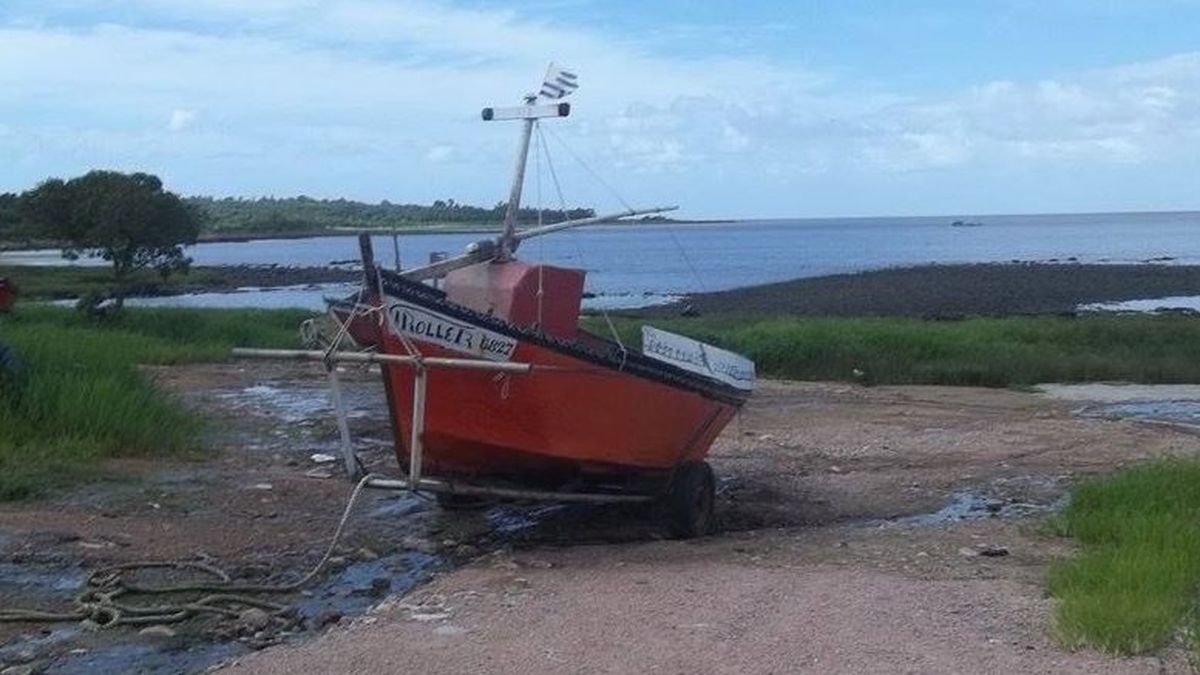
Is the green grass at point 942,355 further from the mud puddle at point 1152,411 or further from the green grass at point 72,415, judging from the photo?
the green grass at point 72,415

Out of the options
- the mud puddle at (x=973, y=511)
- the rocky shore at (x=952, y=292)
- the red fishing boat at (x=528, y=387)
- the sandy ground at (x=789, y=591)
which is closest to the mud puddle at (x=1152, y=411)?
the sandy ground at (x=789, y=591)

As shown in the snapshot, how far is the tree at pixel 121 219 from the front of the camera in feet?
105

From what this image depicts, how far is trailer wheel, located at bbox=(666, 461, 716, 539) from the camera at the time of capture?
35.8ft

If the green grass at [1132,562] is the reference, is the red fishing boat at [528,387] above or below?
above

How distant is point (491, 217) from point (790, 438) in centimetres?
434

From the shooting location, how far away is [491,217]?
13312mm

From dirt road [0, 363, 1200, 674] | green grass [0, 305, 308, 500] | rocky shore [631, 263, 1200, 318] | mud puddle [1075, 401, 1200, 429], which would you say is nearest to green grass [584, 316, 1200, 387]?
mud puddle [1075, 401, 1200, 429]

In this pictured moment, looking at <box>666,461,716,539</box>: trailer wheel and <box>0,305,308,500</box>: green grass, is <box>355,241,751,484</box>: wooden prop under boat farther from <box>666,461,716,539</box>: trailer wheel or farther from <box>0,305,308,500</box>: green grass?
<box>0,305,308,500</box>: green grass

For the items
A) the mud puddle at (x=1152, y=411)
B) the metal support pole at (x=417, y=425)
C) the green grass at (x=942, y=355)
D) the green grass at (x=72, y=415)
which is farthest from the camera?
the green grass at (x=942, y=355)

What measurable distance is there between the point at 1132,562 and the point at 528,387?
3722 mm

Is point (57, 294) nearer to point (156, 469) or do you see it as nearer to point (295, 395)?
point (295, 395)

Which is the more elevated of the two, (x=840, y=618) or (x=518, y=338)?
(x=518, y=338)

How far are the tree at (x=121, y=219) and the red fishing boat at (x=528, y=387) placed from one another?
72.7 ft

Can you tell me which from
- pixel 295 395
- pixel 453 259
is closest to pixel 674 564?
pixel 453 259
